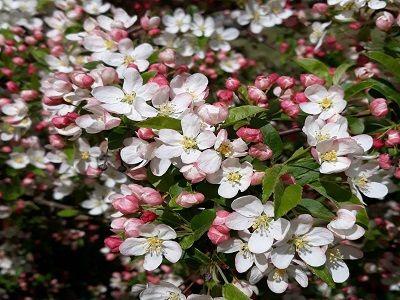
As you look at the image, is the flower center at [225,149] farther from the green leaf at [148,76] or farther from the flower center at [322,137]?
the green leaf at [148,76]

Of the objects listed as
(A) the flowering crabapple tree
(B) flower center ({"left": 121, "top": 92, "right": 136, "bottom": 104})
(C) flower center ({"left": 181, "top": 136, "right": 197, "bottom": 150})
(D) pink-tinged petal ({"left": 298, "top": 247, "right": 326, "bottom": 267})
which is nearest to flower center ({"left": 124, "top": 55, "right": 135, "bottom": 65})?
(A) the flowering crabapple tree

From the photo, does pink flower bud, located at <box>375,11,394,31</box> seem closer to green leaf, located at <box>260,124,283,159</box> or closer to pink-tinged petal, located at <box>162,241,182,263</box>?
green leaf, located at <box>260,124,283,159</box>

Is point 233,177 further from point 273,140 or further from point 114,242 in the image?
point 114,242

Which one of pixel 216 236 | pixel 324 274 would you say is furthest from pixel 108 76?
pixel 324 274

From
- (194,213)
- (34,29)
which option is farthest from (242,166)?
(34,29)

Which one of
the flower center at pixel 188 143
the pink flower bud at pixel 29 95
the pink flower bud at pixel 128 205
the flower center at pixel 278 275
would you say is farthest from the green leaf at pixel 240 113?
the pink flower bud at pixel 29 95

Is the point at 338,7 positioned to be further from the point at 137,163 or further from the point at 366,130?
the point at 137,163
